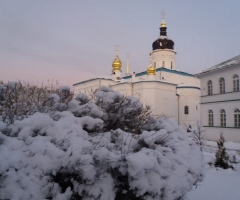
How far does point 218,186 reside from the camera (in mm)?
6453

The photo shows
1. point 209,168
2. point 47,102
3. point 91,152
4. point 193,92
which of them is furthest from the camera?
point 193,92

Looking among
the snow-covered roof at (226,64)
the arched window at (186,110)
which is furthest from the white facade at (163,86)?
the snow-covered roof at (226,64)

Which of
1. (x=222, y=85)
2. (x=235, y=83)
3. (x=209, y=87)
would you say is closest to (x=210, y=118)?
(x=209, y=87)

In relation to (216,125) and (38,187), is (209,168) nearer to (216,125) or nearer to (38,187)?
(38,187)

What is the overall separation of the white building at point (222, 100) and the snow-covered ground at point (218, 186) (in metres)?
8.75

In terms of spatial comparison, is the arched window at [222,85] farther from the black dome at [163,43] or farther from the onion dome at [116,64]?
the black dome at [163,43]

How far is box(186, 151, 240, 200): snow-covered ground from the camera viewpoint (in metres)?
5.55

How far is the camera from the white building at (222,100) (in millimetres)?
16266

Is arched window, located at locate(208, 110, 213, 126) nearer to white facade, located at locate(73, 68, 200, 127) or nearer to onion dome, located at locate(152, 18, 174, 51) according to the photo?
white facade, located at locate(73, 68, 200, 127)

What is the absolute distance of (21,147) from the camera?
7.35 feet

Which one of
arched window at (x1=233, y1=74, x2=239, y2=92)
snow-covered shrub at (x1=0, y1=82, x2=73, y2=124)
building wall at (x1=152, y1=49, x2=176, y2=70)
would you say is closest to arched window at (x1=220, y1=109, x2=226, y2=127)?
arched window at (x1=233, y1=74, x2=239, y2=92)

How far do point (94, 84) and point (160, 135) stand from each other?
30.4 m

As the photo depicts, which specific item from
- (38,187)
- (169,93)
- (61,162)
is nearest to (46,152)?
(61,162)

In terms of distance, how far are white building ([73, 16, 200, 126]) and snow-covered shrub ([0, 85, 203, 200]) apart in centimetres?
2106
